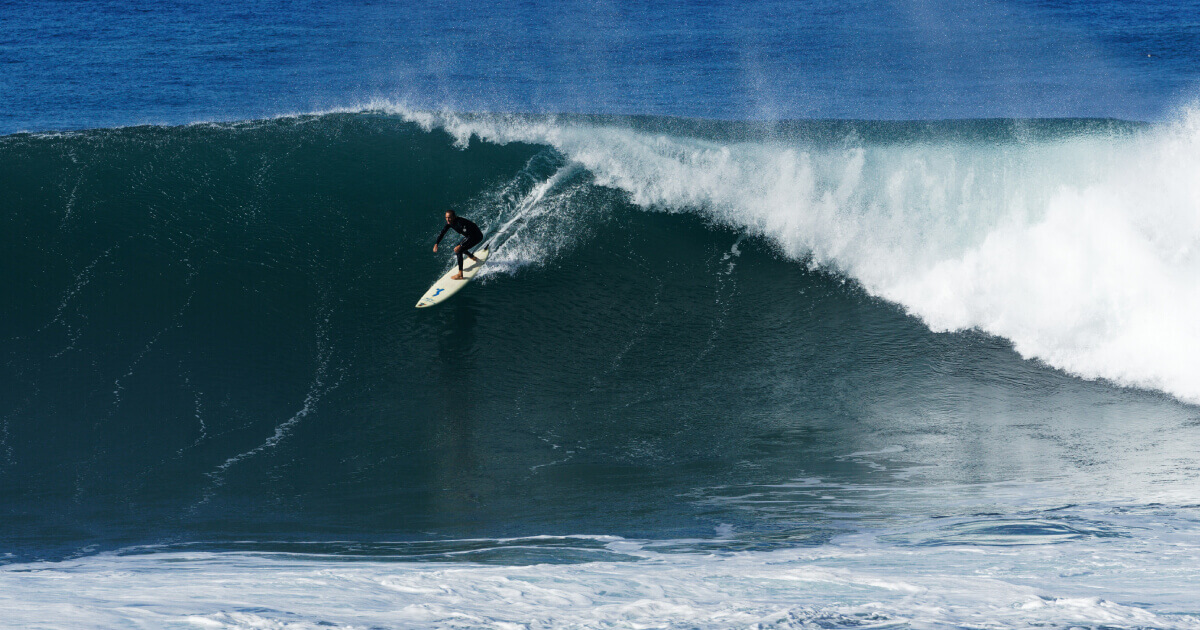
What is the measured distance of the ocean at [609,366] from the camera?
6391 mm

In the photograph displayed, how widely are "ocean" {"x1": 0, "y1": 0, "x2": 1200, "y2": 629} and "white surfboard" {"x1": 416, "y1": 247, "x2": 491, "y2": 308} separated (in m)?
0.12

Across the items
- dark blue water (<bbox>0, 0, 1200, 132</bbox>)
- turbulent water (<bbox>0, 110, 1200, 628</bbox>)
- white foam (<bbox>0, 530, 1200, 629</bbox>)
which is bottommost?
white foam (<bbox>0, 530, 1200, 629</bbox>)

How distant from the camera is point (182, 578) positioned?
6469 millimetres

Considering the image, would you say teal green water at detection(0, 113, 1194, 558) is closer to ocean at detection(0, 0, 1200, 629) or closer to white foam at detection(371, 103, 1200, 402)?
ocean at detection(0, 0, 1200, 629)

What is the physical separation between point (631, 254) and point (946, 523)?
600 centimetres

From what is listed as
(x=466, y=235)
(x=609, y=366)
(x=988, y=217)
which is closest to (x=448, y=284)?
(x=466, y=235)

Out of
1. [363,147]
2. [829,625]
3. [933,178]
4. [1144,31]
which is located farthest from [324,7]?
[829,625]

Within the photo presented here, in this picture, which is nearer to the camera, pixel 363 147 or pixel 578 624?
pixel 578 624

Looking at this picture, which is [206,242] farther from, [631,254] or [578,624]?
[578,624]

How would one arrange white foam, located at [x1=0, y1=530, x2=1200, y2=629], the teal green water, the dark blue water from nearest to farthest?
white foam, located at [x1=0, y1=530, x2=1200, y2=629] → the teal green water → the dark blue water

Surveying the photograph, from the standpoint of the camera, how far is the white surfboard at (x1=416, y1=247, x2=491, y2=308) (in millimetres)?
11266

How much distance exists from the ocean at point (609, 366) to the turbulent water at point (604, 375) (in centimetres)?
4

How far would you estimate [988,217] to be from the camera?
1302 centimetres

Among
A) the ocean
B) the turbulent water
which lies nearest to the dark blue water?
the ocean
